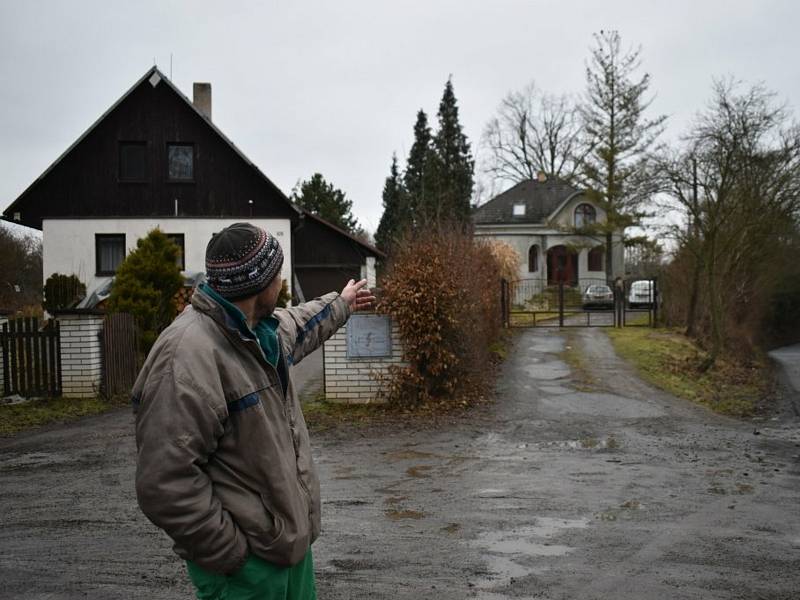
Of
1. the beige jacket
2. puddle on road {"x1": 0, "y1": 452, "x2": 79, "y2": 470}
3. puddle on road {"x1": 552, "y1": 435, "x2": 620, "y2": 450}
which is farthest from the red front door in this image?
the beige jacket

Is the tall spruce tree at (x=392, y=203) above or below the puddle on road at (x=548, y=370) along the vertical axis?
above

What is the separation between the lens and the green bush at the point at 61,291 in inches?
963

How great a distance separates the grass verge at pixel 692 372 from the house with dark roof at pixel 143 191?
41.8 feet

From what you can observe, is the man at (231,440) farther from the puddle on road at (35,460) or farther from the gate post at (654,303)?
the gate post at (654,303)

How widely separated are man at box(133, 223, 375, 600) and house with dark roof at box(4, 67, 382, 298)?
78.9 feet

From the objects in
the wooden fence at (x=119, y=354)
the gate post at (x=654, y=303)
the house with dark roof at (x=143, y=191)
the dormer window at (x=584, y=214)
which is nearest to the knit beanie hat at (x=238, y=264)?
the wooden fence at (x=119, y=354)

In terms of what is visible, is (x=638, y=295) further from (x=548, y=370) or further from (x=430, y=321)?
(x=430, y=321)

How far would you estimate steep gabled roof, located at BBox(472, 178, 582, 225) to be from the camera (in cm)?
4694

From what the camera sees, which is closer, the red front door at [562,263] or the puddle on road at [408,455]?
the puddle on road at [408,455]

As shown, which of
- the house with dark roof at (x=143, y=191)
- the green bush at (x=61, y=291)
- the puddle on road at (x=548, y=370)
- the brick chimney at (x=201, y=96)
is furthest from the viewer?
the brick chimney at (x=201, y=96)

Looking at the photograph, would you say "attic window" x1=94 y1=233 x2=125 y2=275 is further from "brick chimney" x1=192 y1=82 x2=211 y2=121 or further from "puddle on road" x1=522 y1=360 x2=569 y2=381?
Result: "puddle on road" x1=522 y1=360 x2=569 y2=381

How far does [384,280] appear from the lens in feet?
40.5

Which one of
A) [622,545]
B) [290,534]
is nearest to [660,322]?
[622,545]

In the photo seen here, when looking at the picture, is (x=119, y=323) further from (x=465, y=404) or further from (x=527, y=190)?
(x=527, y=190)
